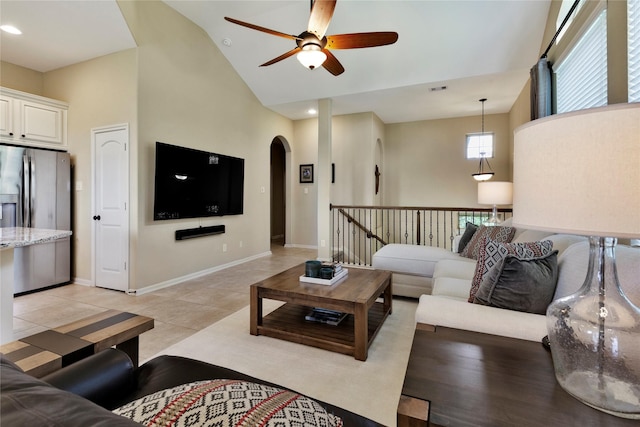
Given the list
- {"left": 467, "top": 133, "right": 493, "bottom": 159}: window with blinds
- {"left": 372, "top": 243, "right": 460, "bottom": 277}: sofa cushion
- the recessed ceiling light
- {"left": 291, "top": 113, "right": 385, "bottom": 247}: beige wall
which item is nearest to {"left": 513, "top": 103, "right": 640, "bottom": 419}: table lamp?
{"left": 372, "top": 243, "right": 460, "bottom": 277}: sofa cushion

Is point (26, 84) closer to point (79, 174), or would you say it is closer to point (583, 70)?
Answer: point (79, 174)

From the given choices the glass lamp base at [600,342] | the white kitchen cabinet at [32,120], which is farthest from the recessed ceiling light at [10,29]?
the glass lamp base at [600,342]

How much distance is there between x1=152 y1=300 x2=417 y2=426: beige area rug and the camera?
1.69 meters

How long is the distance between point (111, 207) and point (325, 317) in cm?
312

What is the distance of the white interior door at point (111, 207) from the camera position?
3.64 m

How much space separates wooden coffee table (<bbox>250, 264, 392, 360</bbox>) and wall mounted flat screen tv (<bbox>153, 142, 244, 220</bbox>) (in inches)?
86.5

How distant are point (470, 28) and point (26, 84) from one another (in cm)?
606

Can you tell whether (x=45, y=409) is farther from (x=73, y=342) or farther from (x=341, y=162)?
(x=341, y=162)

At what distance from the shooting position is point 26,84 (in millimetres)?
4102

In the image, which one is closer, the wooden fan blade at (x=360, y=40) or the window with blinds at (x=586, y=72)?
the window with blinds at (x=586, y=72)

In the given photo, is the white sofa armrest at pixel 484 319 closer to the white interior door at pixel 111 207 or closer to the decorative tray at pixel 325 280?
the decorative tray at pixel 325 280

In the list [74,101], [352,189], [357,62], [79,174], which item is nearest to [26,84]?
[74,101]

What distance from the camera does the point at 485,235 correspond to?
3.11 m

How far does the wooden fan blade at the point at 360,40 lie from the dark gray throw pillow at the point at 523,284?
213cm
